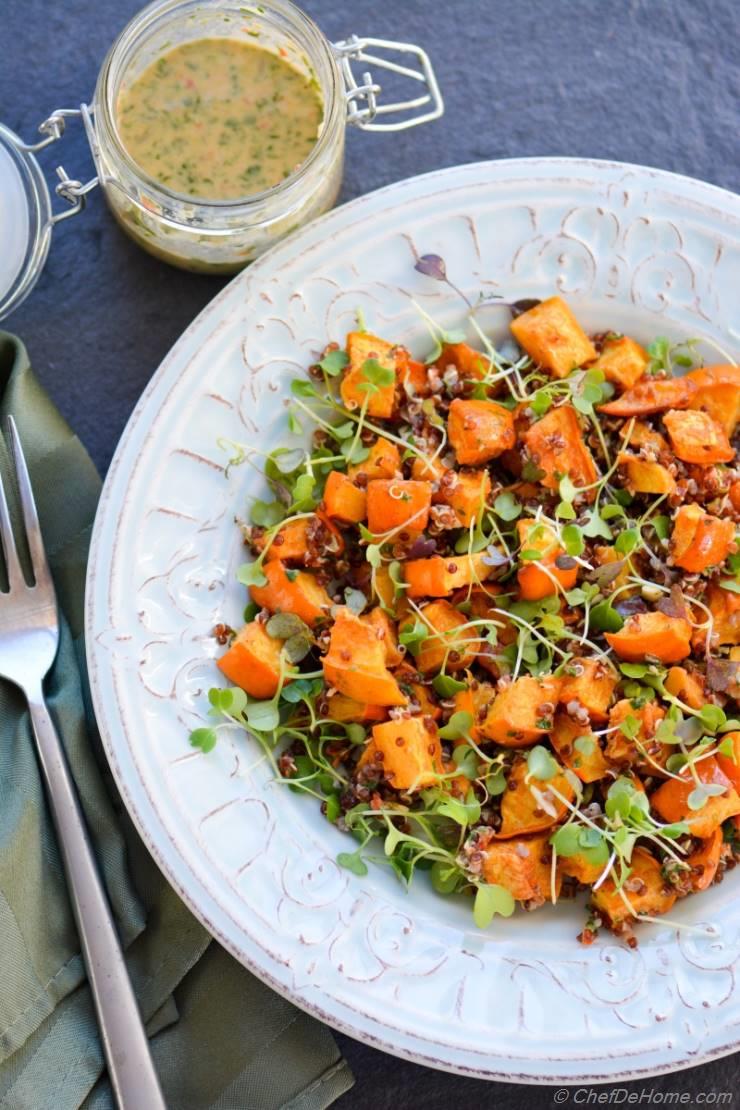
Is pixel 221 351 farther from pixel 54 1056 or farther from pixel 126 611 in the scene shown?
pixel 54 1056

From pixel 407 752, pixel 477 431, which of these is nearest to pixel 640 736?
pixel 407 752

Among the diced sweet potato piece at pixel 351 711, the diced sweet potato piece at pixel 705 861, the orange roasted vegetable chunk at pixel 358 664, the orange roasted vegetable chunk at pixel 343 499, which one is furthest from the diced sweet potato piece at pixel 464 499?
the diced sweet potato piece at pixel 705 861

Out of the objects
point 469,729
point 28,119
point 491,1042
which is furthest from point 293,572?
point 28,119

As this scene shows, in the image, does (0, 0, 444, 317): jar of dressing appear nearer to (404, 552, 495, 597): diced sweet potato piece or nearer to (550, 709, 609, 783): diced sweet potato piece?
(404, 552, 495, 597): diced sweet potato piece

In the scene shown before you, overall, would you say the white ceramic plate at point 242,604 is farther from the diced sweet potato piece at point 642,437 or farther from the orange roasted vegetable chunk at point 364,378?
the diced sweet potato piece at point 642,437

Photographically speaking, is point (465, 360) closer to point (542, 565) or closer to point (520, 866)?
point (542, 565)

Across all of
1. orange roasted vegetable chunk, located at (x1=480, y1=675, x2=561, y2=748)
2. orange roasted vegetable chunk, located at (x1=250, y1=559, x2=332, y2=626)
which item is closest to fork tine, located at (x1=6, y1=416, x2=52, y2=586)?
orange roasted vegetable chunk, located at (x1=250, y1=559, x2=332, y2=626)
